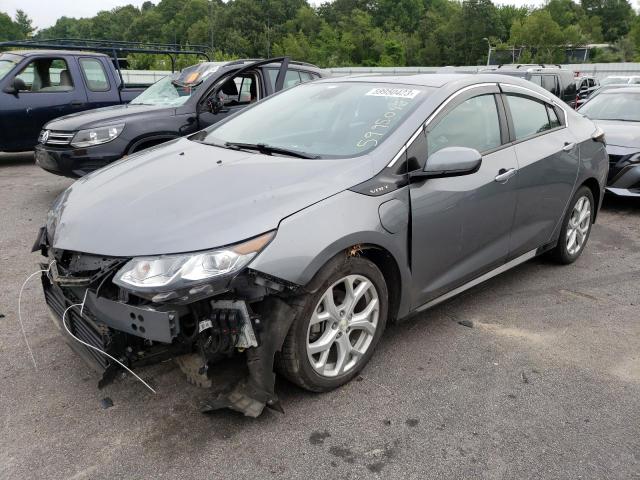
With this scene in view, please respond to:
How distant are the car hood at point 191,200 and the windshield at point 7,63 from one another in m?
7.02

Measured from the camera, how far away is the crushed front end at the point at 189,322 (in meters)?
2.41

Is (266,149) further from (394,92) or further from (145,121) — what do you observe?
(145,121)

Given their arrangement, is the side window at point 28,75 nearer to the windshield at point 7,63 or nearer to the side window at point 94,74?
the windshield at point 7,63

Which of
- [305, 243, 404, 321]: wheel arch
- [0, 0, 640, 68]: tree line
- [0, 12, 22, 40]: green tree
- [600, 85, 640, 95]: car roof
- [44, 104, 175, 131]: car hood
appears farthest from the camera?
[0, 12, 22, 40]: green tree

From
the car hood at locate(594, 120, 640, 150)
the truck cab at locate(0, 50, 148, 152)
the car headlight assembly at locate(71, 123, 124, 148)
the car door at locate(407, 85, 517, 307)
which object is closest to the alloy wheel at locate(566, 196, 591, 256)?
the car door at locate(407, 85, 517, 307)

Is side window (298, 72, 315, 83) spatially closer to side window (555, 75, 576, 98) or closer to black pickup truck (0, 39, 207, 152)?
black pickup truck (0, 39, 207, 152)

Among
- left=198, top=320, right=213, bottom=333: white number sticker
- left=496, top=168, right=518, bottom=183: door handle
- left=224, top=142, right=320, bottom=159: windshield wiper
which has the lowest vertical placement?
left=198, top=320, right=213, bottom=333: white number sticker

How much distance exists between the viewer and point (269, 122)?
3891 mm

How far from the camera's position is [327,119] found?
3.64m

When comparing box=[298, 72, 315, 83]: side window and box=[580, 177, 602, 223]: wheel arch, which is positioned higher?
box=[298, 72, 315, 83]: side window

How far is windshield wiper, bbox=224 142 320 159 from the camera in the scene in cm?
328

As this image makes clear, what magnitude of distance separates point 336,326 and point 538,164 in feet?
7.01

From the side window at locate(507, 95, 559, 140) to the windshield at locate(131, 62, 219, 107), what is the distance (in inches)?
164

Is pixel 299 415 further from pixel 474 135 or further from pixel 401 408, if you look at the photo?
pixel 474 135
